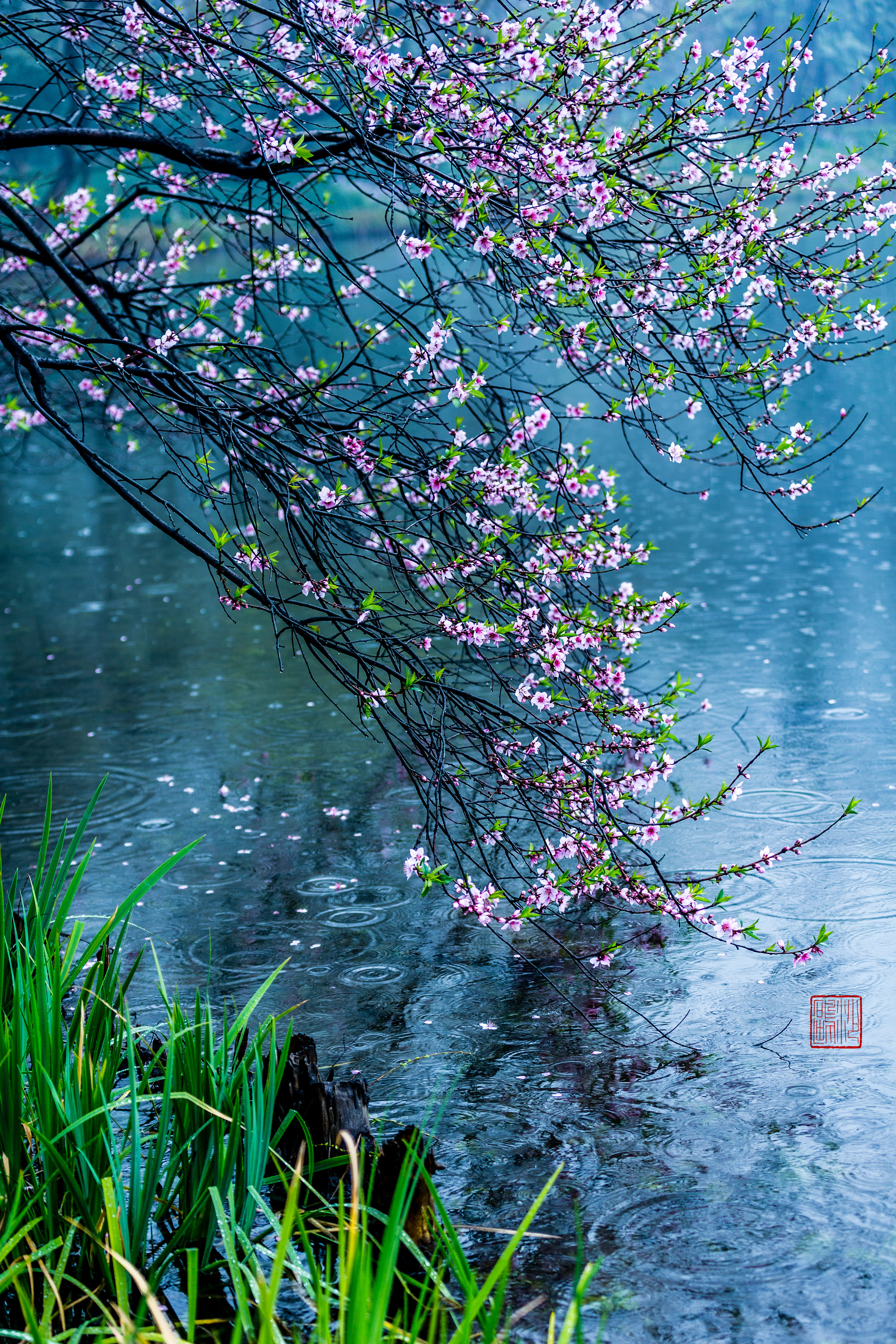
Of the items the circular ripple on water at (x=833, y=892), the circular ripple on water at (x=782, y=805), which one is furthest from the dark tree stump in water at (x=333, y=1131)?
the circular ripple on water at (x=782, y=805)

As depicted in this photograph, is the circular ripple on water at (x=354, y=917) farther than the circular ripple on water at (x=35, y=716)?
No

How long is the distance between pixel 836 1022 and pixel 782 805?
7.64 ft

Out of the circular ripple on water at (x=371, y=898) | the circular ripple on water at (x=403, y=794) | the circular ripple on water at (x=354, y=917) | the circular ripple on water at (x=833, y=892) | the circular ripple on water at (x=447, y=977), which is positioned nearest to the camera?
the circular ripple on water at (x=447, y=977)

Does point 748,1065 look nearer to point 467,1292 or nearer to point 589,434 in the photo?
point 467,1292

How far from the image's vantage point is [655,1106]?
4.36 meters

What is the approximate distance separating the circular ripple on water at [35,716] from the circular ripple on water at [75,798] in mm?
1072

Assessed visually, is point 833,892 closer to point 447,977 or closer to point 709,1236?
point 447,977

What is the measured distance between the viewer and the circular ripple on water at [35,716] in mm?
9508

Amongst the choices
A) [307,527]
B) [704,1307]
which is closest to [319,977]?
[704,1307]

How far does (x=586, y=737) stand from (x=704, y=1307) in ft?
17.4

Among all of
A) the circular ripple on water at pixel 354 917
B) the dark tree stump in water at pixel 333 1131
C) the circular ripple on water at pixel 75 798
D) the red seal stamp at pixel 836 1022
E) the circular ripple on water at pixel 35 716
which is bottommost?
the dark tree stump in water at pixel 333 1131

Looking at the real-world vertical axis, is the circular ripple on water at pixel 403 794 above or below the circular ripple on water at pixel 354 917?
above

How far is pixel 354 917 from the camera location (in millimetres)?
6160

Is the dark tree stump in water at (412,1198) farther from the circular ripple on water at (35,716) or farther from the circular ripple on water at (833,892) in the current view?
the circular ripple on water at (35,716)
